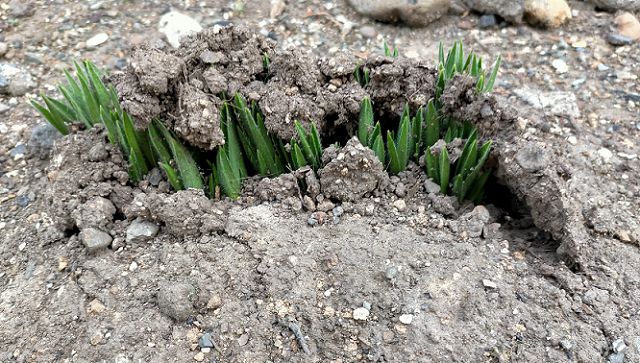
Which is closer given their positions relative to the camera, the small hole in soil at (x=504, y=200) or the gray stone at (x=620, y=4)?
the small hole in soil at (x=504, y=200)

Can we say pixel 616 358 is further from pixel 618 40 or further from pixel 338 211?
pixel 618 40

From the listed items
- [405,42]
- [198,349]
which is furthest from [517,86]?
[198,349]

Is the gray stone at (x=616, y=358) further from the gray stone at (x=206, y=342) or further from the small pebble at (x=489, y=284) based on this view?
the gray stone at (x=206, y=342)

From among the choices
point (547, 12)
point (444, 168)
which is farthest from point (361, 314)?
point (547, 12)

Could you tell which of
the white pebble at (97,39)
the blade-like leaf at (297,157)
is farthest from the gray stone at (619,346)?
the white pebble at (97,39)

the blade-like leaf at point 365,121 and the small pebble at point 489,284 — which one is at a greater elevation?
the blade-like leaf at point 365,121

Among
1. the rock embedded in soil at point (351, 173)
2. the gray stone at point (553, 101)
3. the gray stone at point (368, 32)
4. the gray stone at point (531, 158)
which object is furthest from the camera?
the gray stone at point (368, 32)
